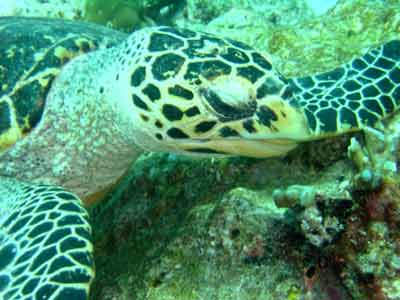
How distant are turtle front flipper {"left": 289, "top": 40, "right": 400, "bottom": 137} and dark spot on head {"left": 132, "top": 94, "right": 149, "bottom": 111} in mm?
760

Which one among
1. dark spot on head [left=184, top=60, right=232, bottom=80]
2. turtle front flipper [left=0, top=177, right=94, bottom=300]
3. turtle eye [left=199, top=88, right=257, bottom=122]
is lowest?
turtle front flipper [left=0, top=177, right=94, bottom=300]

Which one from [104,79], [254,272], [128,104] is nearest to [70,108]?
[104,79]

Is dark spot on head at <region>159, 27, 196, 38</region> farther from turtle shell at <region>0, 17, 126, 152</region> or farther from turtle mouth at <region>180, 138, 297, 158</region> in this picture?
turtle shell at <region>0, 17, 126, 152</region>

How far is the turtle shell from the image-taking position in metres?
2.32

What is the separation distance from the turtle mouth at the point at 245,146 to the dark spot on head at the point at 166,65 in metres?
0.36

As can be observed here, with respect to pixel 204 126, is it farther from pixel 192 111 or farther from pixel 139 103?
pixel 139 103

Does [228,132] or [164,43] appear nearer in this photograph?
[228,132]

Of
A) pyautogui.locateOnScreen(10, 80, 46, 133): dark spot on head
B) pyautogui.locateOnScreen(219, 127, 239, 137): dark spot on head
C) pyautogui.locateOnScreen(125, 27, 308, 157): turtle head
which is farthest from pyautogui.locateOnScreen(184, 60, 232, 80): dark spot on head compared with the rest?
pyautogui.locateOnScreen(10, 80, 46, 133): dark spot on head

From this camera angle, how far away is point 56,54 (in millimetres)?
2516

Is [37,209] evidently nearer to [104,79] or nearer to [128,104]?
[128,104]

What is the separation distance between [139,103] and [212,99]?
0.43m

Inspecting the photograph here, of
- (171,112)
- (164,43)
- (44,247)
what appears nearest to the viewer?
(44,247)

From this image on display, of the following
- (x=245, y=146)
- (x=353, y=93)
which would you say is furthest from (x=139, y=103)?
(x=353, y=93)

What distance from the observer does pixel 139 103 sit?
211cm
